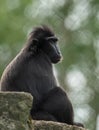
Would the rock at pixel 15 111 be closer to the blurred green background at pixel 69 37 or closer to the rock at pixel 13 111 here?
the rock at pixel 13 111

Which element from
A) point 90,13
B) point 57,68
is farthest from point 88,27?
point 57,68

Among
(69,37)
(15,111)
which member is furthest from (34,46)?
(69,37)

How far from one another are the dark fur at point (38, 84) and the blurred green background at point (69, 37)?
47.6 ft

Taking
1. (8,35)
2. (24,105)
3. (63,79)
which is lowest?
(24,105)

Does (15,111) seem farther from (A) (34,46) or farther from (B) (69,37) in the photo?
(B) (69,37)

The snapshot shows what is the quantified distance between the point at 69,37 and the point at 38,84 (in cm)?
1812

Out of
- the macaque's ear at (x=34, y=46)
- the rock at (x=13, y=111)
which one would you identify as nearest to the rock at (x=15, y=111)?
the rock at (x=13, y=111)

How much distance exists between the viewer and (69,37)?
3153 centimetres

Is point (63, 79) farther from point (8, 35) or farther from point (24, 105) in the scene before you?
point (24, 105)

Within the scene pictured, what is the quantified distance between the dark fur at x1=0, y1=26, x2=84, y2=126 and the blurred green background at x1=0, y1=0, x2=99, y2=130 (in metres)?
14.5

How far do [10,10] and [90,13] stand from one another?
363cm

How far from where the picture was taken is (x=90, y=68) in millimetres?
30328

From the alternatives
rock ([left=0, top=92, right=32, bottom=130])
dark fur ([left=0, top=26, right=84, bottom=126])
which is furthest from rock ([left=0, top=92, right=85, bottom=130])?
dark fur ([left=0, top=26, right=84, bottom=126])

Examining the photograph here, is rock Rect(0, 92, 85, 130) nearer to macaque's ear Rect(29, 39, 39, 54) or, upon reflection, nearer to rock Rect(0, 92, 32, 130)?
rock Rect(0, 92, 32, 130)
